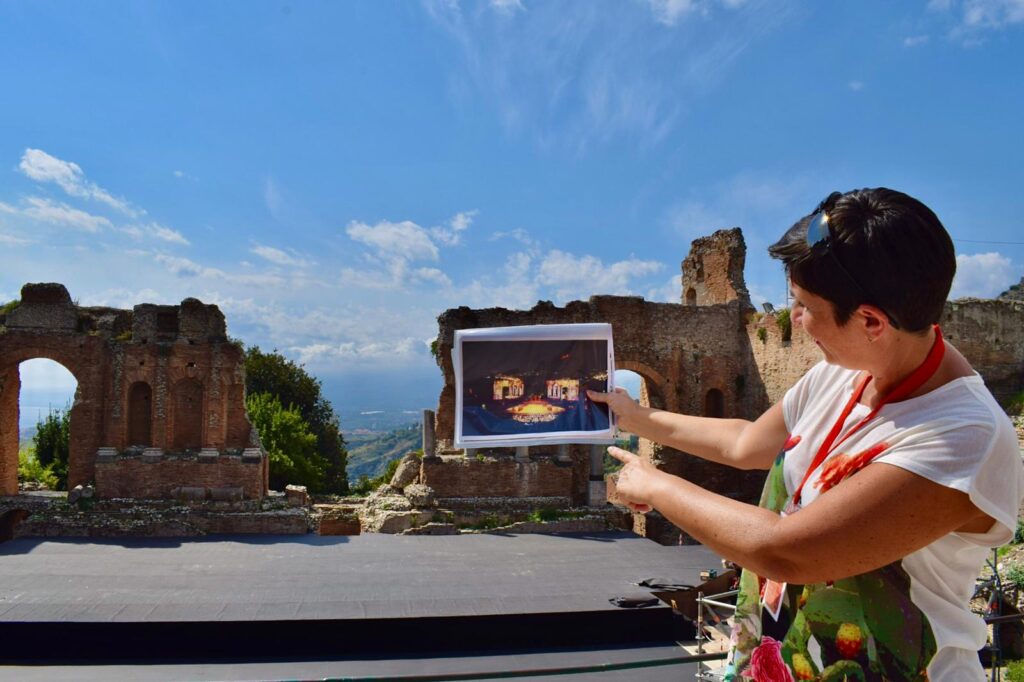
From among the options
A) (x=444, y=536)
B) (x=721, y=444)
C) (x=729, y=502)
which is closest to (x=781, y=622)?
(x=729, y=502)

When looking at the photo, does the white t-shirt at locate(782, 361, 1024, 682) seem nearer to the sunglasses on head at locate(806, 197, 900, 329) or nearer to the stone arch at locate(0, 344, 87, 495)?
the sunglasses on head at locate(806, 197, 900, 329)

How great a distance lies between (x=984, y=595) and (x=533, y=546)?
8.04 metres

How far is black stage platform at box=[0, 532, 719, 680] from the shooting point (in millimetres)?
8836

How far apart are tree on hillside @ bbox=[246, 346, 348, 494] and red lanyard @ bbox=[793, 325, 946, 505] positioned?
37.3m

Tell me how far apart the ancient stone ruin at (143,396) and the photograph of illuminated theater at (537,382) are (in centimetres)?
1562

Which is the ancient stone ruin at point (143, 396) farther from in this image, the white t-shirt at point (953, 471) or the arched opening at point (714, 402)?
the white t-shirt at point (953, 471)

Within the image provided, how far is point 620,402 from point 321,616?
8.02 m

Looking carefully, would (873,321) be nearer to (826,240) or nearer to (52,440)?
(826,240)

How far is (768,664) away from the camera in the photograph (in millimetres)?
1854

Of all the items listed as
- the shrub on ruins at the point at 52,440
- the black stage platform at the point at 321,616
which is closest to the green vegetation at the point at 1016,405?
the black stage platform at the point at 321,616

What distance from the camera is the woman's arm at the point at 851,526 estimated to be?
142cm

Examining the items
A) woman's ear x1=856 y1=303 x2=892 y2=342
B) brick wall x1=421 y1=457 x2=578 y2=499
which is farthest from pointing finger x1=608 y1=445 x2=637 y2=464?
brick wall x1=421 y1=457 x2=578 y2=499

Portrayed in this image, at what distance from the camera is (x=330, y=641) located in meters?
9.25

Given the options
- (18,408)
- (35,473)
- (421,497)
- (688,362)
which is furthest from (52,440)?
(688,362)
